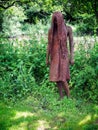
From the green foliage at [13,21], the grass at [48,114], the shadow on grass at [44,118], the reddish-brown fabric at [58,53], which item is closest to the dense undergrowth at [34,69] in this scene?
the grass at [48,114]

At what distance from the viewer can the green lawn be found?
20.7 ft

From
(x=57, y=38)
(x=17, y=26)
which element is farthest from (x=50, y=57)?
(x=17, y=26)

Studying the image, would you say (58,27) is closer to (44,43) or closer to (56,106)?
(56,106)

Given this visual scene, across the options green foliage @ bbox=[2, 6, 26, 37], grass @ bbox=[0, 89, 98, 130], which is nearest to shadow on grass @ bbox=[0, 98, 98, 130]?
grass @ bbox=[0, 89, 98, 130]

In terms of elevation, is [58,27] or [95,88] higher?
[58,27]

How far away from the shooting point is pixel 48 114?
697cm

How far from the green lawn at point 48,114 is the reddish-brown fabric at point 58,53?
56 cm

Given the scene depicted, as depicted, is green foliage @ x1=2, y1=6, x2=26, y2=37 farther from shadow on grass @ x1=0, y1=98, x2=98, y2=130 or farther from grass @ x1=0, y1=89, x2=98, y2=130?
shadow on grass @ x1=0, y1=98, x2=98, y2=130

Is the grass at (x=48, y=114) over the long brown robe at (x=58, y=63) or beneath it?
beneath

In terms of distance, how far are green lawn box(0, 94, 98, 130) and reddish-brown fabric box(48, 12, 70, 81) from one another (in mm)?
556

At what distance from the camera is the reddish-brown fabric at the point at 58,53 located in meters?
7.46

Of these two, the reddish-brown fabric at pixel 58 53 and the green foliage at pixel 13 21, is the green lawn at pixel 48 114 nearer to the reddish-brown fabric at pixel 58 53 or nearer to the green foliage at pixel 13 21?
the reddish-brown fabric at pixel 58 53

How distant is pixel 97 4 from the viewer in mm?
6574

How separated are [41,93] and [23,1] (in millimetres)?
7428
